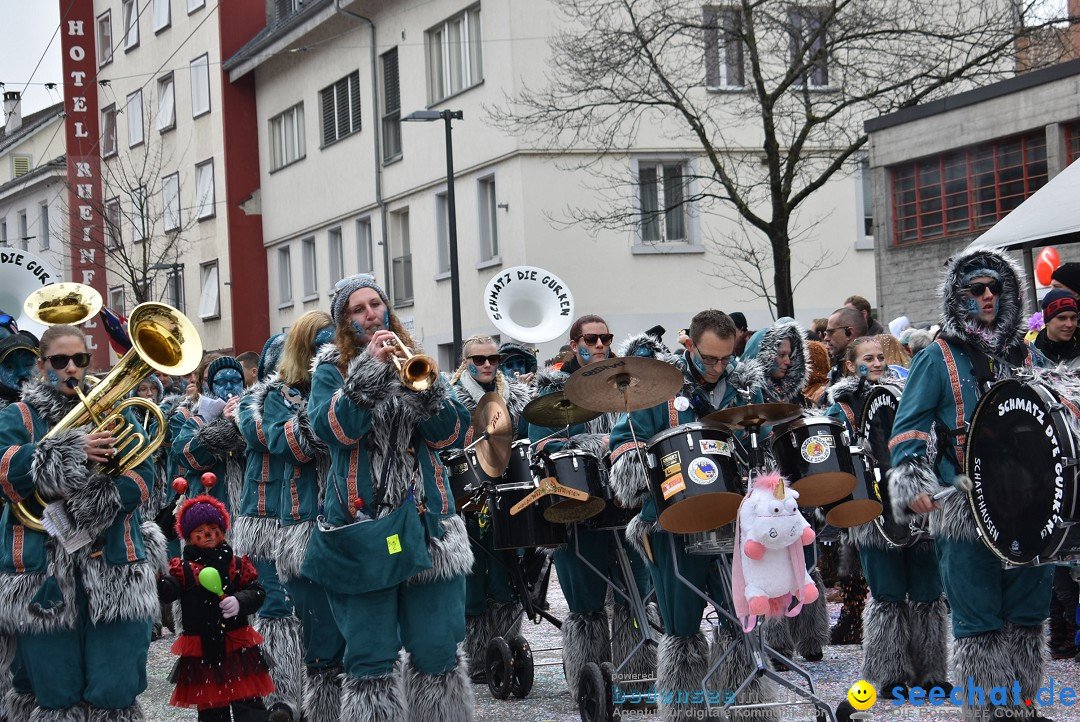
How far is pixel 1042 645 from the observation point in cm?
650

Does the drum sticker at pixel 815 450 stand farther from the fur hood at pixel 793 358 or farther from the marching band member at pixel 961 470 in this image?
the fur hood at pixel 793 358

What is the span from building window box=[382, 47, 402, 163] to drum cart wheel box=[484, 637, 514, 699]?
846 inches

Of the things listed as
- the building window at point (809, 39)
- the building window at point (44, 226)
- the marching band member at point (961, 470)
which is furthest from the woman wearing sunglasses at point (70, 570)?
the building window at point (44, 226)

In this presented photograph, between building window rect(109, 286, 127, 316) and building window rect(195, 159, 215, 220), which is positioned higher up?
building window rect(195, 159, 215, 220)

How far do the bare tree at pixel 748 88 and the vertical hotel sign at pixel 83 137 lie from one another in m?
16.4

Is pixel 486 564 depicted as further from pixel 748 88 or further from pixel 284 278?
pixel 284 278

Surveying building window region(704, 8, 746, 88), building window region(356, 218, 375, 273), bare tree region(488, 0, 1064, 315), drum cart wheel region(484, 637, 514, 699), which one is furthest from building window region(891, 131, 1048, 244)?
building window region(356, 218, 375, 273)

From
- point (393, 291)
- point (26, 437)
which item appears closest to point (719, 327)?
point (26, 437)

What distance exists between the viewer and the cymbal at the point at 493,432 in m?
8.36

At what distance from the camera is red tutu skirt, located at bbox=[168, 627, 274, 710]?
7.34 metres

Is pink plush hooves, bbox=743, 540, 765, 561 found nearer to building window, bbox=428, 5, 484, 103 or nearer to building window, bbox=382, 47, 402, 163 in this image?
building window, bbox=428, 5, 484, 103

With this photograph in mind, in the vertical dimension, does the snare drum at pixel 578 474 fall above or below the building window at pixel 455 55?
below

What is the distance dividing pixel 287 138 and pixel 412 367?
3005cm

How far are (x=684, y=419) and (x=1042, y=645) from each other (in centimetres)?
184
